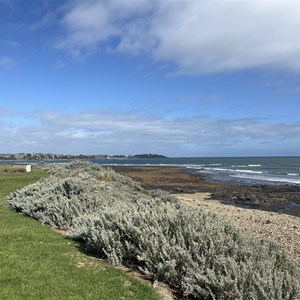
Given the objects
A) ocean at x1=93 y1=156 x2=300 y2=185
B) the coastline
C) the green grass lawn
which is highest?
the green grass lawn

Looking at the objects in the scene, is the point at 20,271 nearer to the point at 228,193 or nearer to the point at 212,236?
the point at 212,236

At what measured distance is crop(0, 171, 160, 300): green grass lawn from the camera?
564 cm

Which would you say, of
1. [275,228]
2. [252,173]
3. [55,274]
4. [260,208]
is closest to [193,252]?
[55,274]

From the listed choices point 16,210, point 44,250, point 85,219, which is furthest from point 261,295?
point 16,210

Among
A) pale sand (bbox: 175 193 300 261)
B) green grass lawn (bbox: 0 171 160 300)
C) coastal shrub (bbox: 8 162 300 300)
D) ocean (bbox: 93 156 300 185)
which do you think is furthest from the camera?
ocean (bbox: 93 156 300 185)

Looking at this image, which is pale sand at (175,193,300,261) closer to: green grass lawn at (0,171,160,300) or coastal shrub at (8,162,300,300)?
coastal shrub at (8,162,300,300)

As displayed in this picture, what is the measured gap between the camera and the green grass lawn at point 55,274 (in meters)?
5.64

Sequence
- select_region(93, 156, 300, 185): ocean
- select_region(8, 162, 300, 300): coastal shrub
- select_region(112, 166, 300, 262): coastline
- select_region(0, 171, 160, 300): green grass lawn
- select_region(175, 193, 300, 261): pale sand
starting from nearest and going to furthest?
1. select_region(0, 171, 160, 300): green grass lawn
2. select_region(8, 162, 300, 300): coastal shrub
3. select_region(175, 193, 300, 261): pale sand
4. select_region(112, 166, 300, 262): coastline
5. select_region(93, 156, 300, 185): ocean

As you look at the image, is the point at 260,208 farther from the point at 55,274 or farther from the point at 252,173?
the point at 252,173

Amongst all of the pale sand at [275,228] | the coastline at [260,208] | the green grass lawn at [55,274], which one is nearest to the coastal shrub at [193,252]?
the green grass lawn at [55,274]

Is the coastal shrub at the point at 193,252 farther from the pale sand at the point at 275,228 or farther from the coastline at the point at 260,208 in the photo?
the pale sand at the point at 275,228

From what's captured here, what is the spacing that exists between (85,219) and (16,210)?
4.60 m

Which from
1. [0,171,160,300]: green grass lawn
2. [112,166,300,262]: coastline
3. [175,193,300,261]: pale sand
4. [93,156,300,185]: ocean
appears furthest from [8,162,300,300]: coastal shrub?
[93,156,300,185]: ocean

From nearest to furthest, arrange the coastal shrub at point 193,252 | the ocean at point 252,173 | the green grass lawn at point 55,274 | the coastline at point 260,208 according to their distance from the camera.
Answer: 1. the green grass lawn at point 55,274
2. the coastal shrub at point 193,252
3. the coastline at point 260,208
4. the ocean at point 252,173
